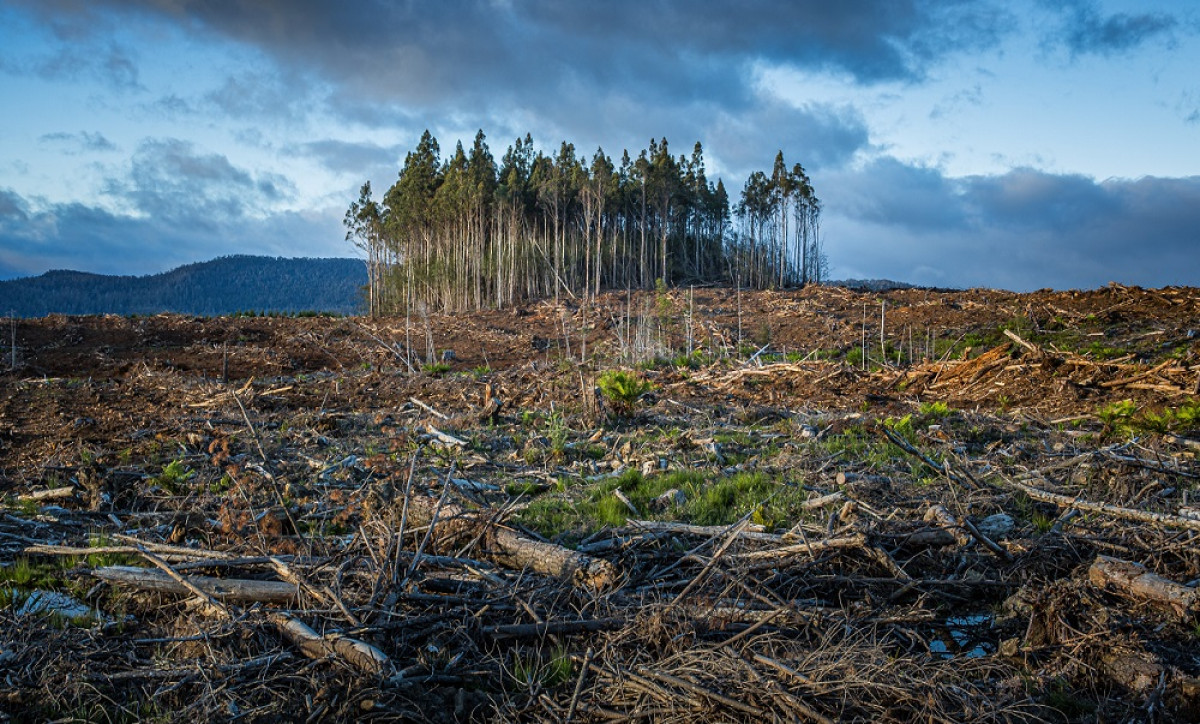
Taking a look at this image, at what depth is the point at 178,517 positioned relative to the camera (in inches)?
196

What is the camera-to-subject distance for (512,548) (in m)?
3.78

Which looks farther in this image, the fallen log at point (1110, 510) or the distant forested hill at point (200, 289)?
the distant forested hill at point (200, 289)

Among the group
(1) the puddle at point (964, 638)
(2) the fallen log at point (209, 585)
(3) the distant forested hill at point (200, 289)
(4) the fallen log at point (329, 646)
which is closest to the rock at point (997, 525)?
(1) the puddle at point (964, 638)

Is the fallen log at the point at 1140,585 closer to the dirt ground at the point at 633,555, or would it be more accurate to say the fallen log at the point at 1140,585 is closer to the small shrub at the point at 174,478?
the dirt ground at the point at 633,555

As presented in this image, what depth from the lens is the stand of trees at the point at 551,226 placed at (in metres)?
41.4

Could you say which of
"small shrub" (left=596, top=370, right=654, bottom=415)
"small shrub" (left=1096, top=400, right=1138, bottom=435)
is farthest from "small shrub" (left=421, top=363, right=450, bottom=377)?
"small shrub" (left=1096, top=400, right=1138, bottom=435)

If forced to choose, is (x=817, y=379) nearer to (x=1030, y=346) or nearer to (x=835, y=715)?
(x=1030, y=346)

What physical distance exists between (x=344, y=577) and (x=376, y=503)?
123 centimetres

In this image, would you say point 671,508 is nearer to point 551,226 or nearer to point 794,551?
point 794,551

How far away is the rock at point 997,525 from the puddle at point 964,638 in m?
0.95

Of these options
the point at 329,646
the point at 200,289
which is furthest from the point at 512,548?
the point at 200,289

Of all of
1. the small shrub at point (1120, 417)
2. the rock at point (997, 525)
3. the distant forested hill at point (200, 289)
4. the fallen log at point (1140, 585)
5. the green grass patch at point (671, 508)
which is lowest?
the green grass patch at point (671, 508)

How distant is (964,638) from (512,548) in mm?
2346

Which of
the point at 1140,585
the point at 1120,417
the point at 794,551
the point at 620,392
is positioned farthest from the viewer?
the point at 620,392
